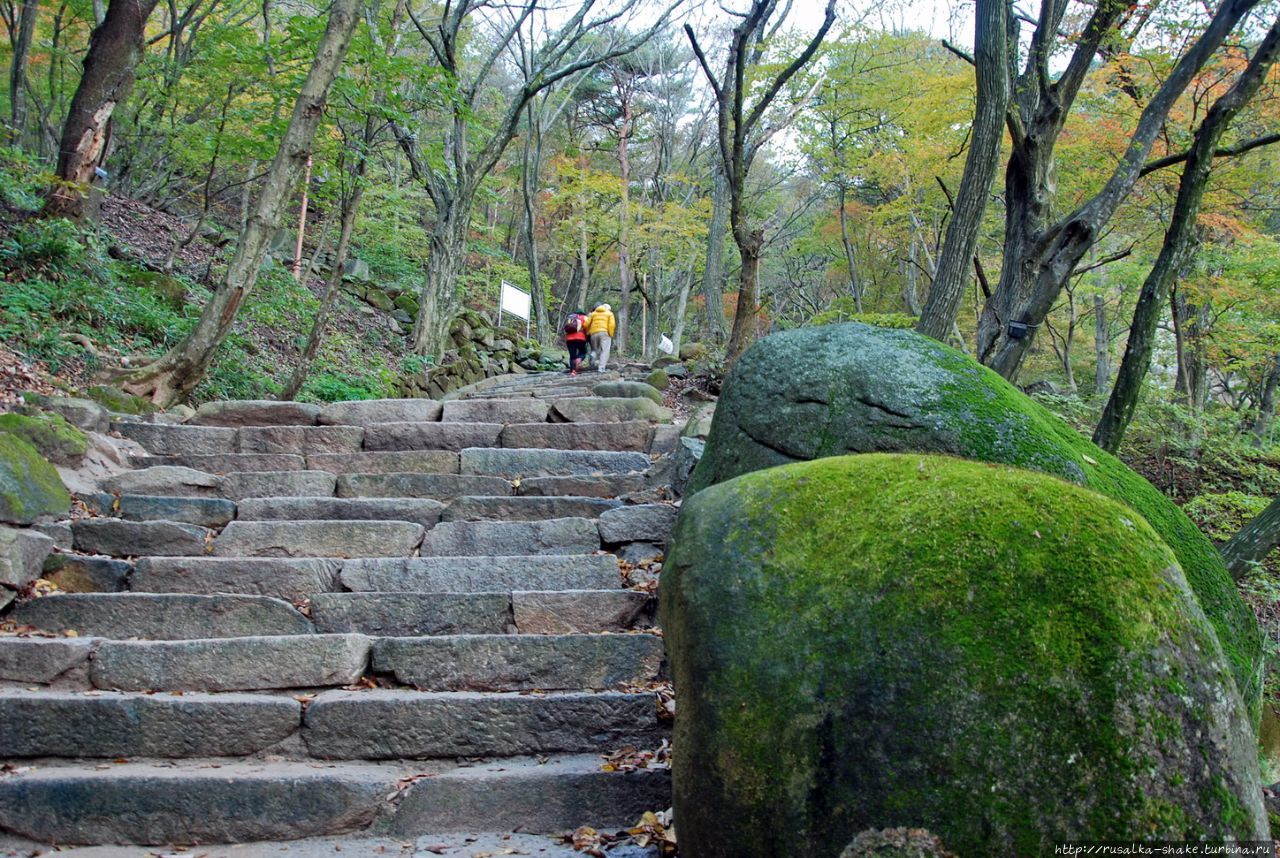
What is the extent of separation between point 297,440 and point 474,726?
3984mm

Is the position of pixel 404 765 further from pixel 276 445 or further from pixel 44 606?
pixel 276 445

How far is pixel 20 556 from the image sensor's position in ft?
13.3

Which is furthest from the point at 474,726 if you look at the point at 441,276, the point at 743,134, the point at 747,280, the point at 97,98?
the point at 441,276

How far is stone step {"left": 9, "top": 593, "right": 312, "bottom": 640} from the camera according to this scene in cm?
395

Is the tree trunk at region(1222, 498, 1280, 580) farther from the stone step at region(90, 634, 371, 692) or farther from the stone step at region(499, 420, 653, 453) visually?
the stone step at region(90, 634, 371, 692)

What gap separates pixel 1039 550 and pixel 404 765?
254 cm

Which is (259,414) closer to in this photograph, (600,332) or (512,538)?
(512,538)

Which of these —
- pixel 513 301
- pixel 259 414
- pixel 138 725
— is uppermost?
pixel 513 301

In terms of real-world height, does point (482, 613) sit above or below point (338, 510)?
below

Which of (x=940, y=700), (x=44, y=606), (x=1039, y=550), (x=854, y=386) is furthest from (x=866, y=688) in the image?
(x=44, y=606)

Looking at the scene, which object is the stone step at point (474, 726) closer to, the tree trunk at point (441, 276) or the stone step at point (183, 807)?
the stone step at point (183, 807)

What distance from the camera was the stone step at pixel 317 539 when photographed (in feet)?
15.6

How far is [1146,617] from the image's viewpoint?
78.7 inches

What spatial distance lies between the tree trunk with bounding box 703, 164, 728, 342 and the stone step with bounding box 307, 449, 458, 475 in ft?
33.8
